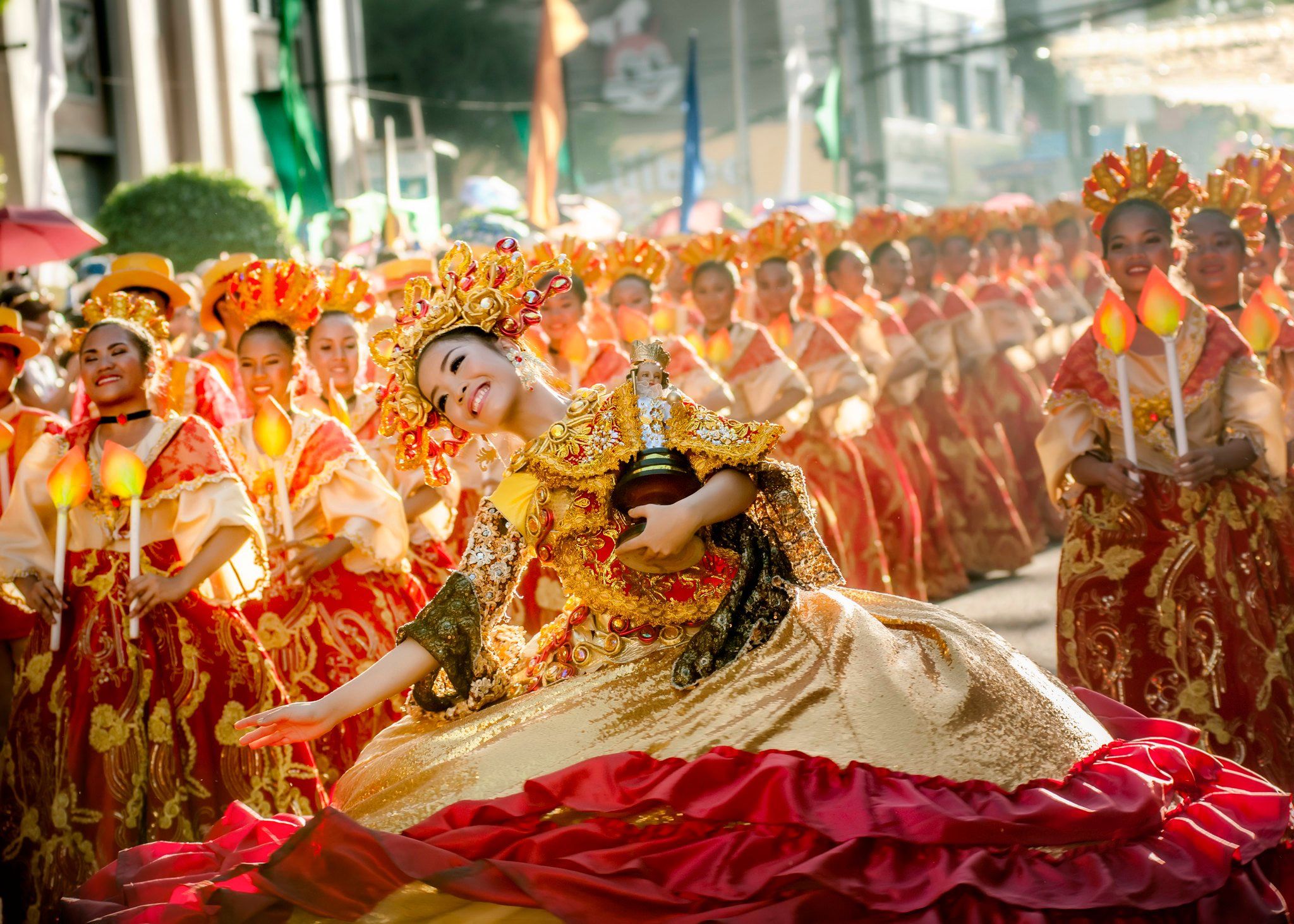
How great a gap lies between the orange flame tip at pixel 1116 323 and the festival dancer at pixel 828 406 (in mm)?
3350

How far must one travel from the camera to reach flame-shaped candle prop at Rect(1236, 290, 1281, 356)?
19.7ft

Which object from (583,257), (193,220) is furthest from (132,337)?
(193,220)

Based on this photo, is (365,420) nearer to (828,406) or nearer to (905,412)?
(828,406)

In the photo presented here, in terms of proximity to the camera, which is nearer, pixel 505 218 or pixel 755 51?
pixel 505 218

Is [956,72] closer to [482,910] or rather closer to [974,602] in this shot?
[974,602]

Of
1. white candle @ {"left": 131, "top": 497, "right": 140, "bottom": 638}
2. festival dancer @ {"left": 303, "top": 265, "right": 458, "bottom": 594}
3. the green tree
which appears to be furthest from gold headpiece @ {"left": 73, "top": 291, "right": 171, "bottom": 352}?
the green tree

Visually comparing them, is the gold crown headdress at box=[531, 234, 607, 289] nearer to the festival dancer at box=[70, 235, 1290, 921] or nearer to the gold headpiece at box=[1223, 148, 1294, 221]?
the gold headpiece at box=[1223, 148, 1294, 221]

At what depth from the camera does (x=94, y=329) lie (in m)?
5.11

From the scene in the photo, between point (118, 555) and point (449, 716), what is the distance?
1.94m

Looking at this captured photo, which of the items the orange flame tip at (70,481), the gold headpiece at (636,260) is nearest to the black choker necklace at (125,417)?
the orange flame tip at (70,481)

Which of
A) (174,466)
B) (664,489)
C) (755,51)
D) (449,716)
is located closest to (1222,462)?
(664,489)

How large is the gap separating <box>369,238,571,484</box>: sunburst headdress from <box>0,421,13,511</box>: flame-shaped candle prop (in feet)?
9.07

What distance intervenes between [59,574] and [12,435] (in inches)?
48.9

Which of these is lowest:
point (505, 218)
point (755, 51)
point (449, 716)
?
point (449, 716)
